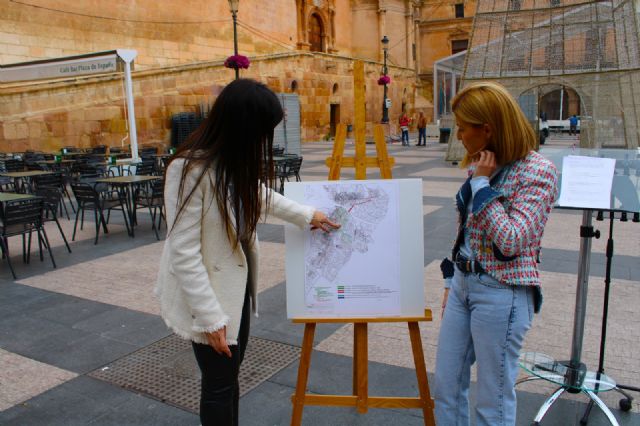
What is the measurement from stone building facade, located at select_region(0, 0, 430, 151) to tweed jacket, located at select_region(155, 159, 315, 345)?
50.3ft

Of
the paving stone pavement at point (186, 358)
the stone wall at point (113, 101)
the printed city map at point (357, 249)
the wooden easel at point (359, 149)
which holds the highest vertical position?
the stone wall at point (113, 101)

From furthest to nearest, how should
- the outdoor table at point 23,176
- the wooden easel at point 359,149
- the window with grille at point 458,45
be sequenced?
1. the window with grille at point 458,45
2. the outdoor table at point 23,176
3. the wooden easel at point 359,149

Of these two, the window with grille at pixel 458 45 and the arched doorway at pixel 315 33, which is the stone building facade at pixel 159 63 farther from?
the window with grille at pixel 458 45

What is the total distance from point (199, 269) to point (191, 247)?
0.28ft

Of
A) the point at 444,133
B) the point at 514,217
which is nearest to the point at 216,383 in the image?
the point at 514,217

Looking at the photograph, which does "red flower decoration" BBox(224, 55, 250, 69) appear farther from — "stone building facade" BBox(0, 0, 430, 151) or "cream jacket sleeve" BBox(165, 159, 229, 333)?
"cream jacket sleeve" BBox(165, 159, 229, 333)

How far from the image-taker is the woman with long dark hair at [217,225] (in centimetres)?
194

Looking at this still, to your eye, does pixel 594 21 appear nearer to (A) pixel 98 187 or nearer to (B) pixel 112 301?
(A) pixel 98 187

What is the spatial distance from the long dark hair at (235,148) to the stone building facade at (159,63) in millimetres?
15414

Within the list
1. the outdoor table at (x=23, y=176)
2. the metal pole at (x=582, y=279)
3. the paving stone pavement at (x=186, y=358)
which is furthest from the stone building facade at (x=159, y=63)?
the metal pole at (x=582, y=279)

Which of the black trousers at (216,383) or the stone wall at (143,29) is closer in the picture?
the black trousers at (216,383)

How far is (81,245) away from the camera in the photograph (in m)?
7.28

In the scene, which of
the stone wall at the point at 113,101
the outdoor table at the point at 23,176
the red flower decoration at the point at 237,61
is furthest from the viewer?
the stone wall at the point at 113,101

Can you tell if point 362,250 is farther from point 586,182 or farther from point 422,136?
point 422,136
